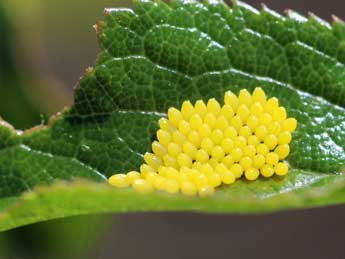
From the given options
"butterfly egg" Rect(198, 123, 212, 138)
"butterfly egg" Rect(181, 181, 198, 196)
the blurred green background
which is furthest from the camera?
the blurred green background

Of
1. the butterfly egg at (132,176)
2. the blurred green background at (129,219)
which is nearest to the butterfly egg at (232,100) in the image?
the butterfly egg at (132,176)

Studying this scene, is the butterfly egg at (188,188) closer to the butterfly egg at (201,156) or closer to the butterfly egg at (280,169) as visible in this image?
the butterfly egg at (201,156)

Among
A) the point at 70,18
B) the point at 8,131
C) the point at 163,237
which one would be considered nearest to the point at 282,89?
the point at 8,131

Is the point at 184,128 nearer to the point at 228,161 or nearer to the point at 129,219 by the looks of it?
the point at 228,161

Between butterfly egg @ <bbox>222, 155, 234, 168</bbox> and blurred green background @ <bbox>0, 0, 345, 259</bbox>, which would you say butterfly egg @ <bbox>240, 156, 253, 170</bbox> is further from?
blurred green background @ <bbox>0, 0, 345, 259</bbox>

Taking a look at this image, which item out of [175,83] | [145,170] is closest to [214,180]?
[145,170]

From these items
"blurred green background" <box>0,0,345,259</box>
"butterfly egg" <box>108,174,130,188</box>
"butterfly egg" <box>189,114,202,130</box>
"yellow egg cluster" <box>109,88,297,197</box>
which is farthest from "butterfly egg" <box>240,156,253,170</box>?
"blurred green background" <box>0,0,345,259</box>

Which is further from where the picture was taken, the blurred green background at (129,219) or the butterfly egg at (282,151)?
the blurred green background at (129,219)
